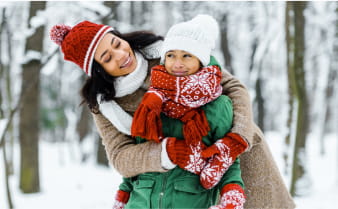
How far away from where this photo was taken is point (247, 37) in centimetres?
1099

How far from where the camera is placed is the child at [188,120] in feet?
5.95

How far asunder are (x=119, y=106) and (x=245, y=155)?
740 mm

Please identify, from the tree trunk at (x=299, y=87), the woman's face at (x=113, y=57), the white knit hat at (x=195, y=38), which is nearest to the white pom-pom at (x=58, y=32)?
the woman's face at (x=113, y=57)

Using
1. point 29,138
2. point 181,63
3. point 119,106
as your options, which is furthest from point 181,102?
point 29,138

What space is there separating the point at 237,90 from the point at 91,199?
20.3ft

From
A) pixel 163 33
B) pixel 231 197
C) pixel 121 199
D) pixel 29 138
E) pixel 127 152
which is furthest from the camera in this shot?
pixel 163 33

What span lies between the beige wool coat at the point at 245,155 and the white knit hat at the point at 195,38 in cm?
29

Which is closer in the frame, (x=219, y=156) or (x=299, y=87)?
(x=219, y=156)

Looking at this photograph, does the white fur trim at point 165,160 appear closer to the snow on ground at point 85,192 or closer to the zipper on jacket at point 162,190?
Answer: the zipper on jacket at point 162,190

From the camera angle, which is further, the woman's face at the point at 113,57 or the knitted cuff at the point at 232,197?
the woman's face at the point at 113,57

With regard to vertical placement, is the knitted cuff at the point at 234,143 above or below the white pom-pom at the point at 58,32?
below

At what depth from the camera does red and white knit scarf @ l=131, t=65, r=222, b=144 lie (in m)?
1.81

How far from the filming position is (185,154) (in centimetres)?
184

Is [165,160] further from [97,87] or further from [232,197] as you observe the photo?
[97,87]
